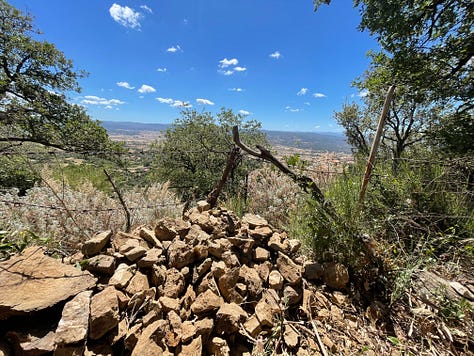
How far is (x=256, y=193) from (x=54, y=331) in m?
3.36

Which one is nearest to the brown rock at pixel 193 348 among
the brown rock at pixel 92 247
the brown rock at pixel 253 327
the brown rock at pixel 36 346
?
the brown rock at pixel 253 327

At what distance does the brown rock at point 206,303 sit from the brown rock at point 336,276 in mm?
1158

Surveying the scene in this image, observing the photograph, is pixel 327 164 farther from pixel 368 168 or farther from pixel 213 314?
pixel 213 314

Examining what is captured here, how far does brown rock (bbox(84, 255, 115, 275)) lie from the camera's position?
1.67m

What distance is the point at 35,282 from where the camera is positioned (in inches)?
55.2

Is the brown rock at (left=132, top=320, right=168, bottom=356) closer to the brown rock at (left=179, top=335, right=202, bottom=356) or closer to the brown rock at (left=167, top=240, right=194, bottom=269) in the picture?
the brown rock at (left=179, top=335, right=202, bottom=356)

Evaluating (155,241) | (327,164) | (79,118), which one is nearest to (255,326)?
(155,241)

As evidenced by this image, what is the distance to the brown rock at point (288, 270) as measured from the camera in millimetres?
1974

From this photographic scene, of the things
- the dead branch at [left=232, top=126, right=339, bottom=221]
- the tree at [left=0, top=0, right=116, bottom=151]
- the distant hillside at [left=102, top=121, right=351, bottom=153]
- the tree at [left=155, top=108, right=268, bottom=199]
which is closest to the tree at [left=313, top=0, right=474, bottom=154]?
the distant hillside at [left=102, top=121, right=351, bottom=153]

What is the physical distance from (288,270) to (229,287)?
644 mm

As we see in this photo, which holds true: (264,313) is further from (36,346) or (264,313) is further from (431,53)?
(431,53)

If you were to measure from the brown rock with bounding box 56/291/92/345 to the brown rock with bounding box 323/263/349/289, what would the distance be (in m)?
2.07

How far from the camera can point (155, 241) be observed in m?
2.05

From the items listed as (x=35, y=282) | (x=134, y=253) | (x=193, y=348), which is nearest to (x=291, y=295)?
(x=193, y=348)
